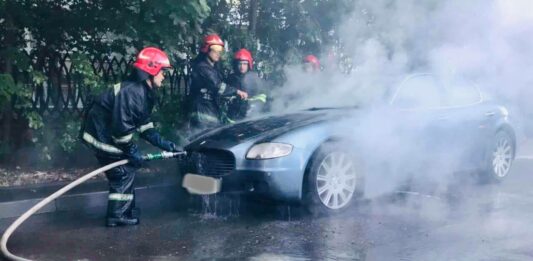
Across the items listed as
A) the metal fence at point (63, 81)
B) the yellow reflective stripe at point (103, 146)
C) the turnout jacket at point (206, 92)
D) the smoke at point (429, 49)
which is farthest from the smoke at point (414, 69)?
the metal fence at point (63, 81)

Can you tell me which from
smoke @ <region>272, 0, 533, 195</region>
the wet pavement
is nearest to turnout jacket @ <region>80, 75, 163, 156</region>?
the wet pavement

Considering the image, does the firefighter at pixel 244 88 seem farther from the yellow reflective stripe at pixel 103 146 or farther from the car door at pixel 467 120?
the yellow reflective stripe at pixel 103 146

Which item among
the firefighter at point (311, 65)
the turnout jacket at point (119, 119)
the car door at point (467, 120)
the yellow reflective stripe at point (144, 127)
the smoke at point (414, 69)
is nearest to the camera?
the turnout jacket at point (119, 119)

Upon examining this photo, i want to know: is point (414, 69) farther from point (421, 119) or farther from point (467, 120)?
point (421, 119)

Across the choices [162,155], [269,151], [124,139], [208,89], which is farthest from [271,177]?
[208,89]

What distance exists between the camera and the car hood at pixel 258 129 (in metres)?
6.55

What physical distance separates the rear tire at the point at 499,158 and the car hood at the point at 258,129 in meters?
2.33

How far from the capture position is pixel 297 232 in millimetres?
6039

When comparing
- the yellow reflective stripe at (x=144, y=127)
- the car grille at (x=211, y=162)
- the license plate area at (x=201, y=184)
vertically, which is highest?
the yellow reflective stripe at (x=144, y=127)

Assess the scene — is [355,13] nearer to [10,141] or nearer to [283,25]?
[283,25]

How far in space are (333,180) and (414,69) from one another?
99.8 inches

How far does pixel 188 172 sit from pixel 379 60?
9.81 feet

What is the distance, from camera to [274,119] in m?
7.20

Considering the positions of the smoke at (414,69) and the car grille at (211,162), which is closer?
the car grille at (211,162)
